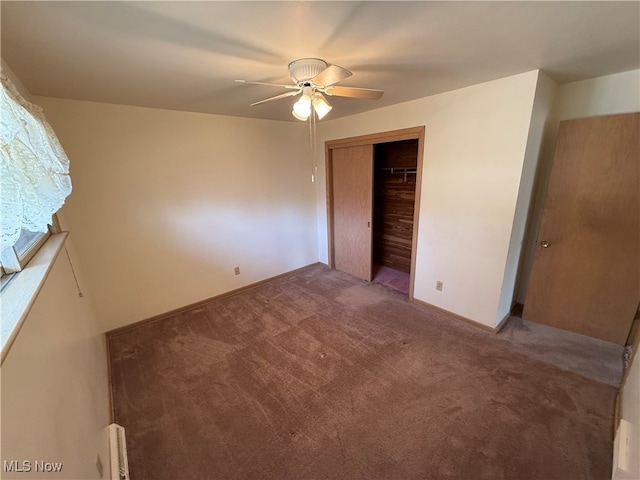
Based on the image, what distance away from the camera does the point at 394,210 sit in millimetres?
4145

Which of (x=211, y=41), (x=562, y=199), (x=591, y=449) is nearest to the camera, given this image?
(x=211, y=41)

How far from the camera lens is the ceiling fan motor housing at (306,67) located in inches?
60.6

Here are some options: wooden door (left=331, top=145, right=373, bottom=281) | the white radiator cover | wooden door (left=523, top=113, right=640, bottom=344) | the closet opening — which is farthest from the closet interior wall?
the white radiator cover

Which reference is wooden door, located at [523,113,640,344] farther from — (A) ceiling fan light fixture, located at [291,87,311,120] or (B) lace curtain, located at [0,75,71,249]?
(B) lace curtain, located at [0,75,71,249]

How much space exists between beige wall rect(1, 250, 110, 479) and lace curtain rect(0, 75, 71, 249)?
0.32 meters

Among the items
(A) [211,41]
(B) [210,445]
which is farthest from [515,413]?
(A) [211,41]

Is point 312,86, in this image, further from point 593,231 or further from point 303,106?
point 593,231

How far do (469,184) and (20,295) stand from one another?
2.99 meters

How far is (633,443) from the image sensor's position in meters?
1.26

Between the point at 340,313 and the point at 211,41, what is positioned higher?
the point at 211,41

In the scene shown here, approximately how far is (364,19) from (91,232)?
2866 mm

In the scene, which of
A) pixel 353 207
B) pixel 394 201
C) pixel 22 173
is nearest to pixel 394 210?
pixel 394 201

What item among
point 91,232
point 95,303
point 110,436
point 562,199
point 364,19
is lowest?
point 110,436

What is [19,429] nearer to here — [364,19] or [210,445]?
[210,445]
